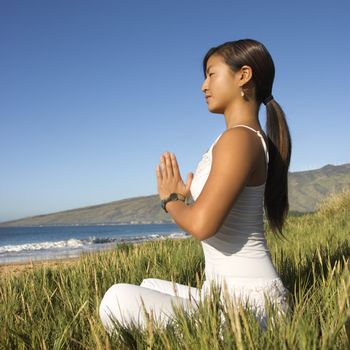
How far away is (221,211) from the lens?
160cm

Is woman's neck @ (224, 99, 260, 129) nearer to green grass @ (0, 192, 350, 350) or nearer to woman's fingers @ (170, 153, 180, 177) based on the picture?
woman's fingers @ (170, 153, 180, 177)

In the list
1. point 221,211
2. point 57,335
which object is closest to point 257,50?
point 221,211

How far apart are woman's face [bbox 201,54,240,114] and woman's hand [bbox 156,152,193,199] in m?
0.33

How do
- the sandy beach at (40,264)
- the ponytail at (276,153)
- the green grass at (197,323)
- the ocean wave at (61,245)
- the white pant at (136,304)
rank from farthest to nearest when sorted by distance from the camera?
the ocean wave at (61,245) < the sandy beach at (40,264) < the ponytail at (276,153) < the white pant at (136,304) < the green grass at (197,323)

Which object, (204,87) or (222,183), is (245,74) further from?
(222,183)

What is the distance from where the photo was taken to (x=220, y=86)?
6.50ft

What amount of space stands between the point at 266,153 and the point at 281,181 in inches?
13.2

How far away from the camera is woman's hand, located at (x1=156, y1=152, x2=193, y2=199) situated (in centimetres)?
187

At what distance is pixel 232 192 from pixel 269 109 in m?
0.66

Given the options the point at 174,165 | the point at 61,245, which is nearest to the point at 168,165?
the point at 174,165

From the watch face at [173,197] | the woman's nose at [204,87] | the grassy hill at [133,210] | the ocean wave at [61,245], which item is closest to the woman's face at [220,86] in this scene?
the woman's nose at [204,87]

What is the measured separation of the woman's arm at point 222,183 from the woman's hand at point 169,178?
15 centimetres

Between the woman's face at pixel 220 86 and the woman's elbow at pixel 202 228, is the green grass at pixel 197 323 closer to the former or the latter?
the woman's elbow at pixel 202 228

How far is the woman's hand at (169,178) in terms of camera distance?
1870 millimetres
